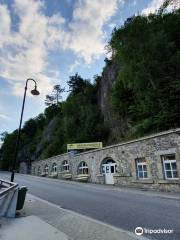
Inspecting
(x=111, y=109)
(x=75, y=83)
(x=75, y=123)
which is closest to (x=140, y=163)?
(x=111, y=109)

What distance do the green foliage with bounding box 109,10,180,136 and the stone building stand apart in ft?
13.2

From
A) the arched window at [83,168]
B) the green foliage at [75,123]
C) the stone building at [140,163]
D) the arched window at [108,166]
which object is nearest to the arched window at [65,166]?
the arched window at [83,168]

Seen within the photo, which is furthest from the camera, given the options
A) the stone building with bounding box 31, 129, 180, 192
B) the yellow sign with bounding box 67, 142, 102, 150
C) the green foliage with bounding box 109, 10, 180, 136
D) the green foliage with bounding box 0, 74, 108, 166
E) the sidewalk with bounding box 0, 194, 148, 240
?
the green foliage with bounding box 0, 74, 108, 166

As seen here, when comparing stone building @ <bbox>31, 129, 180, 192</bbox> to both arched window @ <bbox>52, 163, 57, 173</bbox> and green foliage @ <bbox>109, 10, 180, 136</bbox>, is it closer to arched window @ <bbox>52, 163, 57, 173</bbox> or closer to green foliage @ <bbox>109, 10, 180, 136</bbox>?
green foliage @ <bbox>109, 10, 180, 136</bbox>

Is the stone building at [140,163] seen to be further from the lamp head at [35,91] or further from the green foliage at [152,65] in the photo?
the lamp head at [35,91]

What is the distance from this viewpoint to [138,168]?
17547 mm

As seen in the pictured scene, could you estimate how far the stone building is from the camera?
14.7 m

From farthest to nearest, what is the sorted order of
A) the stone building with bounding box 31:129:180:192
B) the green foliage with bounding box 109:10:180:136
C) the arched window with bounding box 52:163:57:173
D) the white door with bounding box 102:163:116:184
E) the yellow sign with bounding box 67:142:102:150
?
the arched window with bounding box 52:163:57:173 → the yellow sign with bounding box 67:142:102:150 → the white door with bounding box 102:163:116:184 → the green foliage with bounding box 109:10:180:136 → the stone building with bounding box 31:129:180:192

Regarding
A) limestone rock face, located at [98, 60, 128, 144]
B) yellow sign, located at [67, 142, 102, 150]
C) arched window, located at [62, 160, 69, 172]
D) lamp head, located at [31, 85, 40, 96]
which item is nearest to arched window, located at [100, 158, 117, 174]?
yellow sign, located at [67, 142, 102, 150]

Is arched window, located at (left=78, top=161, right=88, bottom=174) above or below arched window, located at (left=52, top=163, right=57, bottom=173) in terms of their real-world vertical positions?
below

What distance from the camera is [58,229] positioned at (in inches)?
259

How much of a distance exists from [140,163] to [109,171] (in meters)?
4.98

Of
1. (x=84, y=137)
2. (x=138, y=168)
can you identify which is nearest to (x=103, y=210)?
(x=138, y=168)

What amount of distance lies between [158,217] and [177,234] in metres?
1.87
